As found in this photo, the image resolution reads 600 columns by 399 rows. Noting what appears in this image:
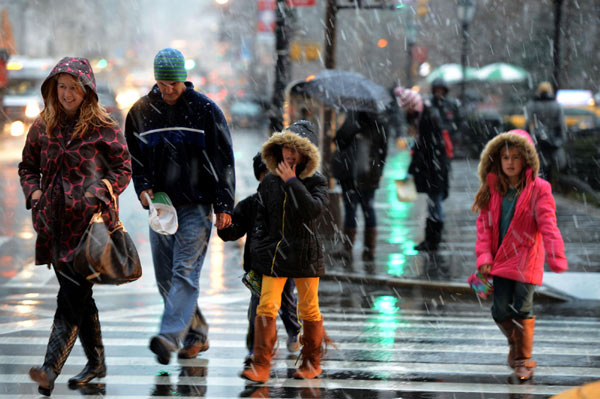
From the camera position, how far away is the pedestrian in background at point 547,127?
648 inches

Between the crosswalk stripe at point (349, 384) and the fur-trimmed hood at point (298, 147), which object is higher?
the fur-trimmed hood at point (298, 147)

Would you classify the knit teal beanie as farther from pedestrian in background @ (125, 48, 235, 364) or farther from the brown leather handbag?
the brown leather handbag

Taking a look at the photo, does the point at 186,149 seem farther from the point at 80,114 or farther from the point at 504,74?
the point at 504,74

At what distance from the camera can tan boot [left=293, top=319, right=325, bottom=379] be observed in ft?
20.3

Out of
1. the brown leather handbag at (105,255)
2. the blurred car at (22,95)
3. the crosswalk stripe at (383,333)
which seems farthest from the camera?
the blurred car at (22,95)

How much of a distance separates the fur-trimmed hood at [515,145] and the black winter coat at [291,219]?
1253 mm

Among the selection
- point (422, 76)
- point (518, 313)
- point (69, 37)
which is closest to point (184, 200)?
point (518, 313)

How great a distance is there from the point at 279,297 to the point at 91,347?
122 cm

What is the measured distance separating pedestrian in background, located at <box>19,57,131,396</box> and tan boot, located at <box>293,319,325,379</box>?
140 cm

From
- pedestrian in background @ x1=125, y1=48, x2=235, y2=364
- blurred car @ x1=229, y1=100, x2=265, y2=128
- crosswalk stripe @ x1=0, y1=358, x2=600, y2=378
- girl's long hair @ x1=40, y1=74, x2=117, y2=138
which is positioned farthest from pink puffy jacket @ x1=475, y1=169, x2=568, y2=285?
blurred car @ x1=229, y1=100, x2=265, y2=128

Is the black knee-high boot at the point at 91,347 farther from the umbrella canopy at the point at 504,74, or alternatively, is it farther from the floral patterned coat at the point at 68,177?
the umbrella canopy at the point at 504,74

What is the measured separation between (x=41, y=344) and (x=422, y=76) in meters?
51.4

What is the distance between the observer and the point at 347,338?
7527mm

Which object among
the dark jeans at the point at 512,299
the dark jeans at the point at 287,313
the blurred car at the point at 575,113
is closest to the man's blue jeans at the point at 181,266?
the dark jeans at the point at 287,313
